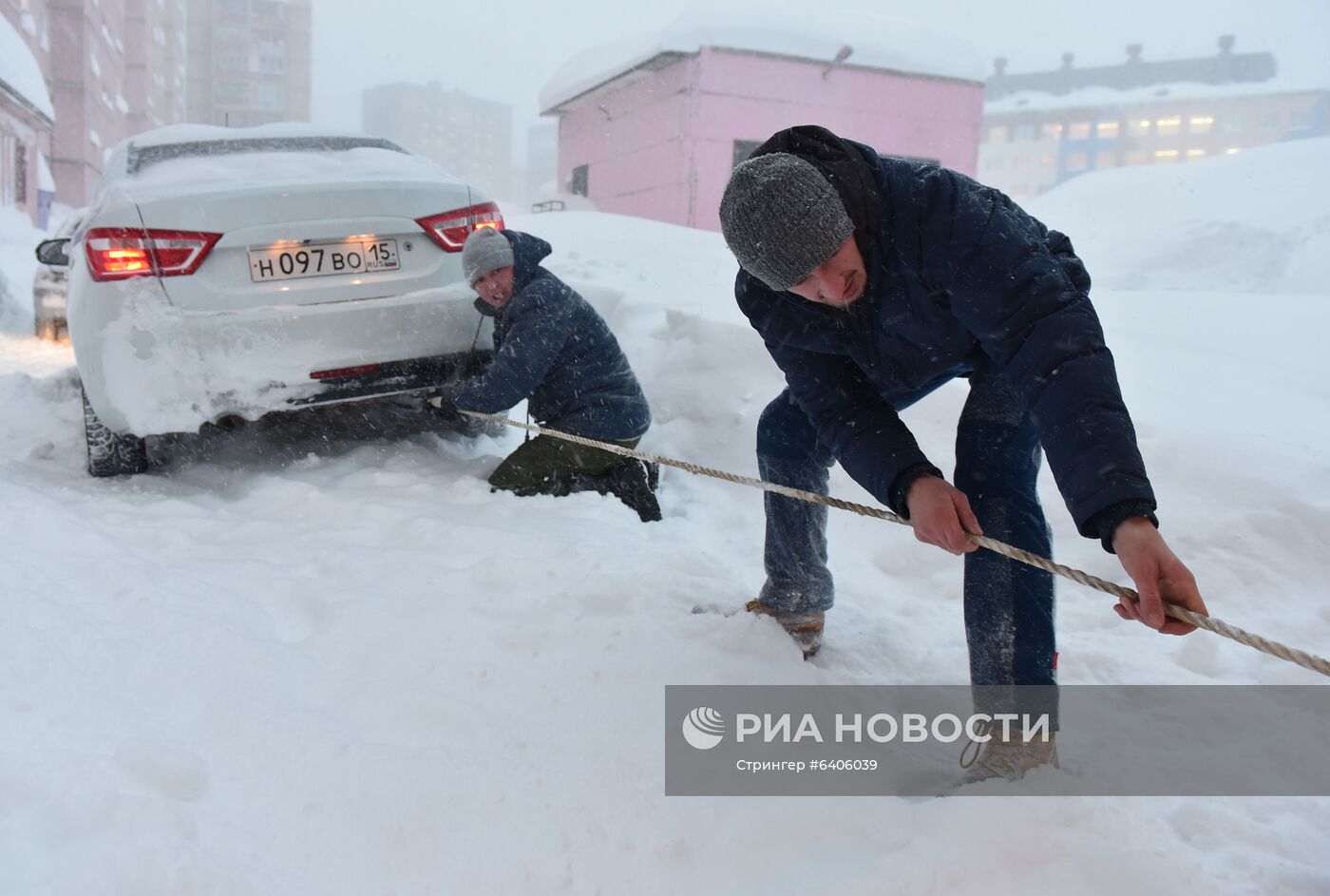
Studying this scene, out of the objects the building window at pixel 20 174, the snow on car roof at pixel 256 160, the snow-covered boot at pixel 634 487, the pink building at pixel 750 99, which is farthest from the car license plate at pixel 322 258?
the building window at pixel 20 174

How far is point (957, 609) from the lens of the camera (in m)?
2.81

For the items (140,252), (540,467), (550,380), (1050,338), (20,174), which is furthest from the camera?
(20,174)

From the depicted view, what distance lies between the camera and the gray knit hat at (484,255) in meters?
3.30

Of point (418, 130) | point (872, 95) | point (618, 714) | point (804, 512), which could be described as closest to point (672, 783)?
point (618, 714)

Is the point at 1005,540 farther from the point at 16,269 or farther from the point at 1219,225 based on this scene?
the point at 16,269

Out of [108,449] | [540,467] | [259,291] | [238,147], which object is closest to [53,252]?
[238,147]

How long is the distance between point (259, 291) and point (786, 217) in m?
2.39

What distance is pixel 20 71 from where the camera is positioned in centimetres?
1911

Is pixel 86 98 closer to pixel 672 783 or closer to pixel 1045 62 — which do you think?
pixel 672 783

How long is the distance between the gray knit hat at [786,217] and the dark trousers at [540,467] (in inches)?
78.5

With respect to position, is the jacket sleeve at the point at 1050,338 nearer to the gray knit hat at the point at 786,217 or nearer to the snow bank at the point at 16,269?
the gray knit hat at the point at 786,217

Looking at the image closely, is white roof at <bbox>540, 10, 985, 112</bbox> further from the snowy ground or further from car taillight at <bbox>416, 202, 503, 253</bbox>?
car taillight at <bbox>416, 202, 503, 253</bbox>

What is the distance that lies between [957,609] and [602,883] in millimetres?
1721

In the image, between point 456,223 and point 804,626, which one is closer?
point 804,626
